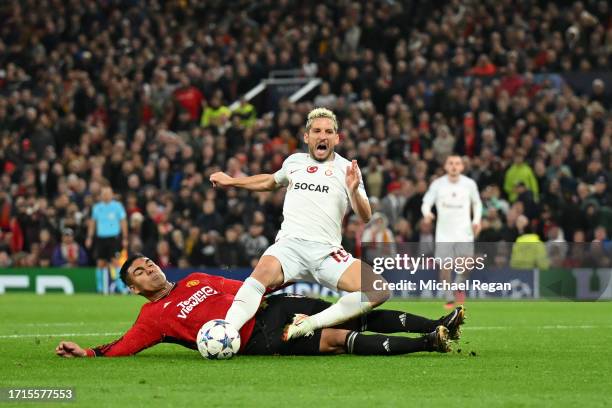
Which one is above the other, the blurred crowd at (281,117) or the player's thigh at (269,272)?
the blurred crowd at (281,117)

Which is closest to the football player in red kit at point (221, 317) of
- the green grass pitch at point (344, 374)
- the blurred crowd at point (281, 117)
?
the green grass pitch at point (344, 374)

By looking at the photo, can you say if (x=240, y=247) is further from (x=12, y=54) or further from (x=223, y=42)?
(x=12, y=54)

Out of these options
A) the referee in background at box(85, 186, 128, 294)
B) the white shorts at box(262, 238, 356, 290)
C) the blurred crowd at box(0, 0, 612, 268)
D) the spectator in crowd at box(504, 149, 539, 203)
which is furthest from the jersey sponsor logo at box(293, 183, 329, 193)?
the referee in background at box(85, 186, 128, 294)

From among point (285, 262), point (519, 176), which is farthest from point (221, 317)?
point (519, 176)

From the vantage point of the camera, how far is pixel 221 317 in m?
10.4

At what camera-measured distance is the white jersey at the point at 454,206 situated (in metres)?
19.1

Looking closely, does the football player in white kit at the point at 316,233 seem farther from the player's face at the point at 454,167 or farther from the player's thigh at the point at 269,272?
the player's face at the point at 454,167

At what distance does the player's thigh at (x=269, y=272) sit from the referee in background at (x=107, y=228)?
14.1 m

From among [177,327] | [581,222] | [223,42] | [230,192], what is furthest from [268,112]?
[177,327]

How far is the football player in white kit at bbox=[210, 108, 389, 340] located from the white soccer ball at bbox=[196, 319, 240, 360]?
0.96ft

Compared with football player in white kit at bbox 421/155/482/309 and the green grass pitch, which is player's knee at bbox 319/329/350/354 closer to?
the green grass pitch

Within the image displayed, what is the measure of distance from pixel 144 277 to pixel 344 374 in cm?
225

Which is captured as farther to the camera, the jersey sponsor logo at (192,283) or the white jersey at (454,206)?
the white jersey at (454,206)

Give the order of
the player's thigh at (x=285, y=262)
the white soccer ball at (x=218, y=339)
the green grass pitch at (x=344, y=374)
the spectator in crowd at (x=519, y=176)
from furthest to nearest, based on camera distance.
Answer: the spectator in crowd at (x=519, y=176) → the player's thigh at (x=285, y=262) → the white soccer ball at (x=218, y=339) → the green grass pitch at (x=344, y=374)
